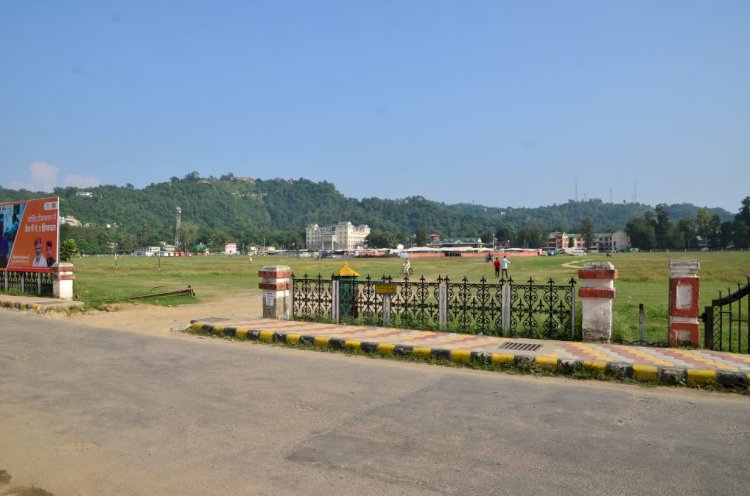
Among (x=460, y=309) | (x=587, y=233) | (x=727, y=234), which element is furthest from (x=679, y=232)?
(x=460, y=309)

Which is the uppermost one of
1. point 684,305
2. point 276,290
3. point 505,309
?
point 684,305

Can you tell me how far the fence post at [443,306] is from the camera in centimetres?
1259

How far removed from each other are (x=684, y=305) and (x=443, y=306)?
4.87 meters

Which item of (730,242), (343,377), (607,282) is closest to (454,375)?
(343,377)

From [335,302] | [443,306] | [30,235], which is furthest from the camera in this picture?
[30,235]

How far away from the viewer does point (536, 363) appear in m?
8.95

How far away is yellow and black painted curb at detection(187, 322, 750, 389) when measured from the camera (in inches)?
309

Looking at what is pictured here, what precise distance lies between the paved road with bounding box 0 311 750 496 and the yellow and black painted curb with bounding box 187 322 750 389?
13.2 inches

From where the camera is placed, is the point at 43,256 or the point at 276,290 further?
the point at 43,256

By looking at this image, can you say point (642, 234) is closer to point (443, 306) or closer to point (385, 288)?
point (443, 306)

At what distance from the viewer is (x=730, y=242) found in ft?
442

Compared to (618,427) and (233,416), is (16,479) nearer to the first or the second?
(233,416)

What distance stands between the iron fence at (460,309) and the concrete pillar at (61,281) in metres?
11.2

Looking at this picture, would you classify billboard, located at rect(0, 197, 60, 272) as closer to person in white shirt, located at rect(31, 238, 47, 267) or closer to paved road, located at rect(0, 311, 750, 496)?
person in white shirt, located at rect(31, 238, 47, 267)
